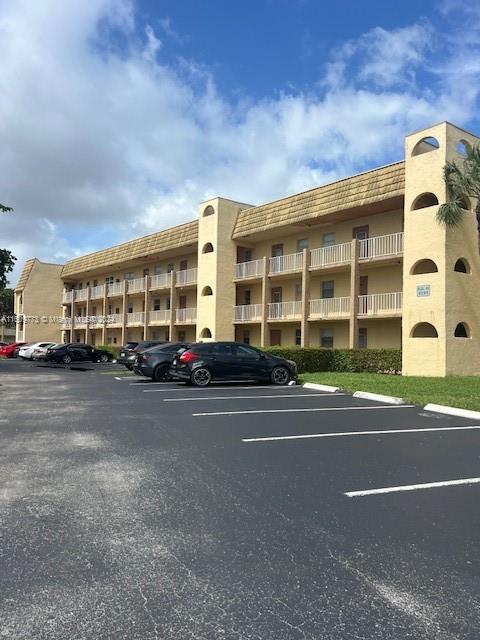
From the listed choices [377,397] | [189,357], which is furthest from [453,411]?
[189,357]

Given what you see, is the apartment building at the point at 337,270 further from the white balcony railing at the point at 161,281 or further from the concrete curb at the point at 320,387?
the concrete curb at the point at 320,387

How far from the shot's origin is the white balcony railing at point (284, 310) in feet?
93.2

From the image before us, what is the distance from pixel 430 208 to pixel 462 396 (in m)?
10.2

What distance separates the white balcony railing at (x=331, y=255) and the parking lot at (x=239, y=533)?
1766 centimetres

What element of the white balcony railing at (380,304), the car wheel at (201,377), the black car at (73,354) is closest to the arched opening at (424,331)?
the white balcony railing at (380,304)

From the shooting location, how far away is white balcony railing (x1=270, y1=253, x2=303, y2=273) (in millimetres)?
28578

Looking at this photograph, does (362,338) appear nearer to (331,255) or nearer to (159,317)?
(331,255)

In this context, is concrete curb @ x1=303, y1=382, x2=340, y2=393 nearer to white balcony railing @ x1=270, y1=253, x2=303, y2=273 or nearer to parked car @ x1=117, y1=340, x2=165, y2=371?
parked car @ x1=117, y1=340, x2=165, y2=371

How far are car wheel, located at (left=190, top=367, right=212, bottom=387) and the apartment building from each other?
9.38m

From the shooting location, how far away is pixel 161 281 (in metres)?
39.2

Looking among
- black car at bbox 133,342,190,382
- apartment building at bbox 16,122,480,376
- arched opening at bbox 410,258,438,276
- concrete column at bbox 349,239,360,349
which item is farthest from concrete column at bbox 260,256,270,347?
black car at bbox 133,342,190,382

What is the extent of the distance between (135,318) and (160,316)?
13.5 feet

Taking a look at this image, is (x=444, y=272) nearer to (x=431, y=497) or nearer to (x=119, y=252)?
(x=431, y=497)

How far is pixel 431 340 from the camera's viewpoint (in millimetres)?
21406
